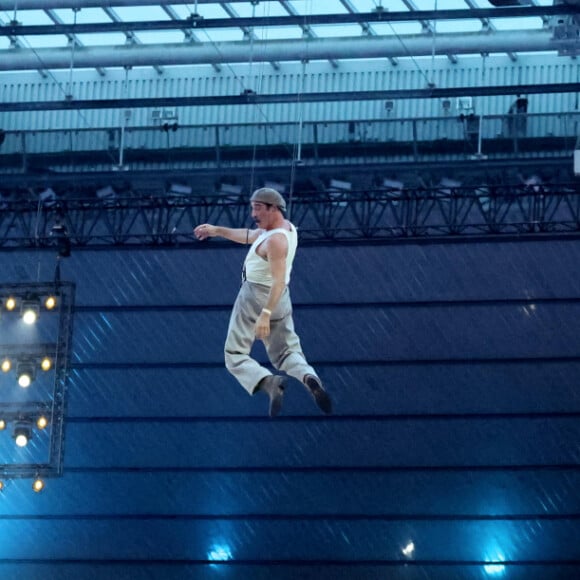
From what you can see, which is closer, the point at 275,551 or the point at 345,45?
the point at 345,45

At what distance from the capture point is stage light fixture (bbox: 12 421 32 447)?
16.5 meters

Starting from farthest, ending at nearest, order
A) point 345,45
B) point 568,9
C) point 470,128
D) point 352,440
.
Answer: point 352,440, point 470,128, point 345,45, point 568,9

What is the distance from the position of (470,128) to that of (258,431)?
16.7 feet

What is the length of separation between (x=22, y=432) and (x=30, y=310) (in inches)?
63.7

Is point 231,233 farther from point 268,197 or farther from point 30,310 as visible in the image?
point 30,310

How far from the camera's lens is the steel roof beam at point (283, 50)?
14.6m

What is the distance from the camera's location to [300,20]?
42.8ft

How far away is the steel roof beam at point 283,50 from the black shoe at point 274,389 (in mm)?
8026

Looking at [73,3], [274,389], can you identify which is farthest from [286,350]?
[73,3]

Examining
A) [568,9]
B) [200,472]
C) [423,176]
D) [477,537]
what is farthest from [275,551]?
[568,9]

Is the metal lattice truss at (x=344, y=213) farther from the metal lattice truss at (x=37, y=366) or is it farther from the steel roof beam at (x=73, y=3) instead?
the steel roof beam at (x=73, y=3)

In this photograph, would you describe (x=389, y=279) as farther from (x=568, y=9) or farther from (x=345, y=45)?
(x=568, y=9)

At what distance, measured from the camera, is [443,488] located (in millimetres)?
17812

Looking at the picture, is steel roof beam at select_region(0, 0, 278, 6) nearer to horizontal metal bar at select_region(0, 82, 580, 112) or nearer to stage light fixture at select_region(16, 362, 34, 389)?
horizontal metal bar at select_region(0, 82, 580, 112)
